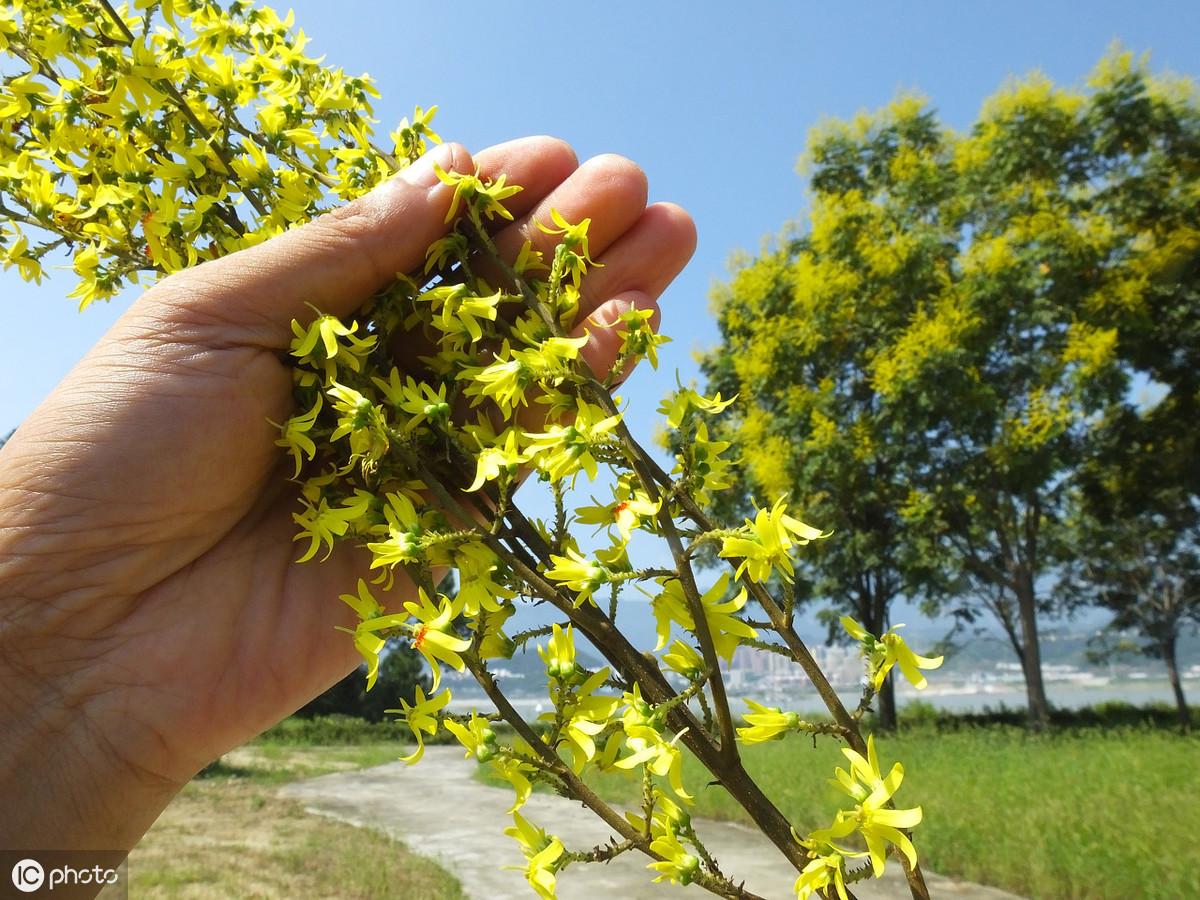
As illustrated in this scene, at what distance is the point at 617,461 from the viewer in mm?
854

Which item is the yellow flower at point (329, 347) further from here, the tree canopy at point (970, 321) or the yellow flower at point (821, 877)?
the tree canopy at point (970, 321)

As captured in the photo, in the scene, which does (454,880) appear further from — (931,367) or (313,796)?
(931,367)

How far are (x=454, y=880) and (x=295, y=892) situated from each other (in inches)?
35.2

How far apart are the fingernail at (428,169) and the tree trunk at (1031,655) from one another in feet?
38.6

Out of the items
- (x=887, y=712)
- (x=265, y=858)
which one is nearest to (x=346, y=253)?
(x=265, y=858)

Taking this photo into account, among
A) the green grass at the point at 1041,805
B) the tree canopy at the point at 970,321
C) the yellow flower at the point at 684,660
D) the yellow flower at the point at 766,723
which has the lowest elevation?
the green grass at the point at 1041,805

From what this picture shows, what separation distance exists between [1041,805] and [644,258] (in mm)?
6159

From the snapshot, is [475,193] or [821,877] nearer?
[821,877]

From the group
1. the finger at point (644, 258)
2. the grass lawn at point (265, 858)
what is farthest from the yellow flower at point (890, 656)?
the grass lawn at point (265, 858)

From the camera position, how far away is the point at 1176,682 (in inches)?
515

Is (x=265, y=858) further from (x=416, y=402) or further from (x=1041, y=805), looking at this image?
(x=416, y=402)

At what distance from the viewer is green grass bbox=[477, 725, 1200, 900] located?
450 centimetres

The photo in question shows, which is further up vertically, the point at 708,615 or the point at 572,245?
the point at 572,245

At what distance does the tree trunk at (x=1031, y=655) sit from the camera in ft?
36.1
